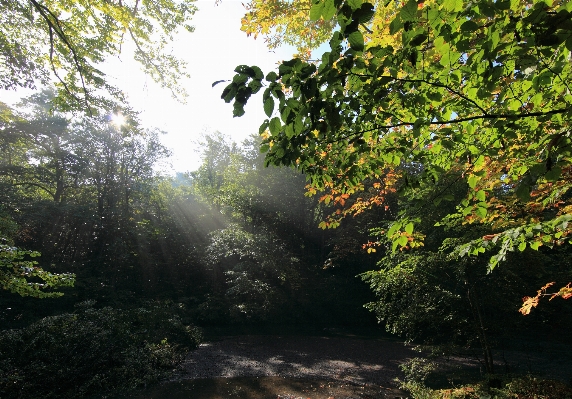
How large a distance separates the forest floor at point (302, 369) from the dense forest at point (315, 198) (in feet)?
2.63

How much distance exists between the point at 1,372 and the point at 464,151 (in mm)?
7732

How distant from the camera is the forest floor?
6.49 metres

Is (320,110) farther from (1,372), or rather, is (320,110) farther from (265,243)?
(265,243)

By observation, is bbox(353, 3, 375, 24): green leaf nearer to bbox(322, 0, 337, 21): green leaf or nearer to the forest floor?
bbox(322, 0, 337, 21): green leaf

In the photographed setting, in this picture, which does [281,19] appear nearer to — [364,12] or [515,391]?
[364,12]

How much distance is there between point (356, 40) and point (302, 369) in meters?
8.94

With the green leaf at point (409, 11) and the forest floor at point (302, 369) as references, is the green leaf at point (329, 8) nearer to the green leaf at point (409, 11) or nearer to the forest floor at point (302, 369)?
the green leaf at point (409, 11)

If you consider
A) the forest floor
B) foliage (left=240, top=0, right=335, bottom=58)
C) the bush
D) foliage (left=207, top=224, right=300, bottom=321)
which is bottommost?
the forest floor

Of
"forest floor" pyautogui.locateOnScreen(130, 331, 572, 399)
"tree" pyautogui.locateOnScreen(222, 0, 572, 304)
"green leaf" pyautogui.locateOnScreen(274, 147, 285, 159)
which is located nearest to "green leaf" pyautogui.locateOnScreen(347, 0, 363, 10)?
"tree" pyautogui.locateOnScreen(222, 0, 572, 304)

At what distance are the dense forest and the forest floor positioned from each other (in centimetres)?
80

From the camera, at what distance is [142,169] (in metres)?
17.7

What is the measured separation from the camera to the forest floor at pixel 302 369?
649 centimetres

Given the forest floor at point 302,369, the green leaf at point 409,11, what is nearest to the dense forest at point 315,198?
the green leaf at point 409,11

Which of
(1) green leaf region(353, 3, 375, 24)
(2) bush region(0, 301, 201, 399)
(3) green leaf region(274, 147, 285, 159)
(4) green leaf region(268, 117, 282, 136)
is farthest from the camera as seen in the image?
(2) bush region(0, 301, 201, 399)
